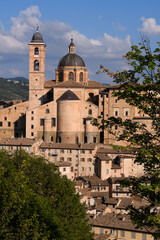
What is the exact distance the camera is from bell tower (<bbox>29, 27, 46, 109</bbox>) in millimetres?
74188

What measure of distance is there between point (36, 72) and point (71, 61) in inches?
344

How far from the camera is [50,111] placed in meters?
71.1

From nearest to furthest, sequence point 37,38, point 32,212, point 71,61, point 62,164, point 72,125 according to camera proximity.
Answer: point 32,212 < point 62,164 < point 72,125 < point 37,38 < point 71,61

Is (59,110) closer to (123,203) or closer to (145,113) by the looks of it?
(123,203)

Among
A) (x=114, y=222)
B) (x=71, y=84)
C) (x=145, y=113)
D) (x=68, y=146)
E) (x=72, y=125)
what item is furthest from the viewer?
(x=71, y=84)

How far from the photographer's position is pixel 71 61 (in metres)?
80.2

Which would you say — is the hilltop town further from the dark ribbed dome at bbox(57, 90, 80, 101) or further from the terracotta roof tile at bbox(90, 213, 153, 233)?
the terracotta roof tile at bbox(90, 213, 153, 233)

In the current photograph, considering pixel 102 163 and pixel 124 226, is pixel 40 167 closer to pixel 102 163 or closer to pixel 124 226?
pixel 124 226

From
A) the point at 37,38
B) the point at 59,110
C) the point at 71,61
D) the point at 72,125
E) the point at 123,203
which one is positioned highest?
the point at 37,38

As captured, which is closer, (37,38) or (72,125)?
(72,125)

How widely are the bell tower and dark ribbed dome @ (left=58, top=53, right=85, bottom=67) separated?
6.94m

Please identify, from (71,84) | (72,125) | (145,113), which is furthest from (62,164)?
(145,113)

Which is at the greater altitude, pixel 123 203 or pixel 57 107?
pixel 57 107

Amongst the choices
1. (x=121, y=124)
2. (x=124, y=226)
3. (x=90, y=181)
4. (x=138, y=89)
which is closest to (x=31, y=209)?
(x=121, y=124)
